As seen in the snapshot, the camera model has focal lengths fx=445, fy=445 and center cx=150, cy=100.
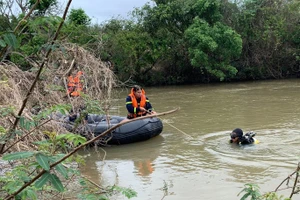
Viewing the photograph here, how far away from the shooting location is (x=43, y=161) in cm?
160

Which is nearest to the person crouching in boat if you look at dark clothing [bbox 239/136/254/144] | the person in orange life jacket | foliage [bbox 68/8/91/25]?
dark clothing [bbox 239/136/254/144]

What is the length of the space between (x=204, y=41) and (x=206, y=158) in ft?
52.8

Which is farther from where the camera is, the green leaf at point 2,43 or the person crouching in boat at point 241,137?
the person crouching in boat at point 241,137

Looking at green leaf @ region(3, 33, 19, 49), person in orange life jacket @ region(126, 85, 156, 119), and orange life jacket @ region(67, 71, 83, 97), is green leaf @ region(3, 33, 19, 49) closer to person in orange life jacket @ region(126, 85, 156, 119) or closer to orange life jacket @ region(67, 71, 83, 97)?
orange life jacket @ region(67, 71, 83, 97)

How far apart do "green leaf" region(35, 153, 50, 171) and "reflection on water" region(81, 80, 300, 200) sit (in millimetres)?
2142

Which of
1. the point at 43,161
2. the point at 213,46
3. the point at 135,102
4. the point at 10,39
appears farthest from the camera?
the point at 213,46

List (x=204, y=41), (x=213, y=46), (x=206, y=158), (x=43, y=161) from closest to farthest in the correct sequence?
(x=43, y=161) → (x=206, y=158) → (x=213, y=46) → (x=204, y=41)

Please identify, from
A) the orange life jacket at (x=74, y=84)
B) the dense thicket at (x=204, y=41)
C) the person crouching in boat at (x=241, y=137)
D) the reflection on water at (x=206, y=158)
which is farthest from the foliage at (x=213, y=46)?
the orange life jacket at (x=74, y=84)

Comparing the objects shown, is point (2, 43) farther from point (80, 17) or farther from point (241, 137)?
point (80, 17)

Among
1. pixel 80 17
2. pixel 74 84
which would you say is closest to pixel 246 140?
pixel 74 84

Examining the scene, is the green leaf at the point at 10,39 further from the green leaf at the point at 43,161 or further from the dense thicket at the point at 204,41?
the dense thicket at the point at 204,41

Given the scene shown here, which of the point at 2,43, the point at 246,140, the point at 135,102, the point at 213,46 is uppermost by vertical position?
the point at 213,46

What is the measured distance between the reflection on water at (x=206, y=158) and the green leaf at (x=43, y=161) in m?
2.14

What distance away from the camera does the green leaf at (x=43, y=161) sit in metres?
1.58
